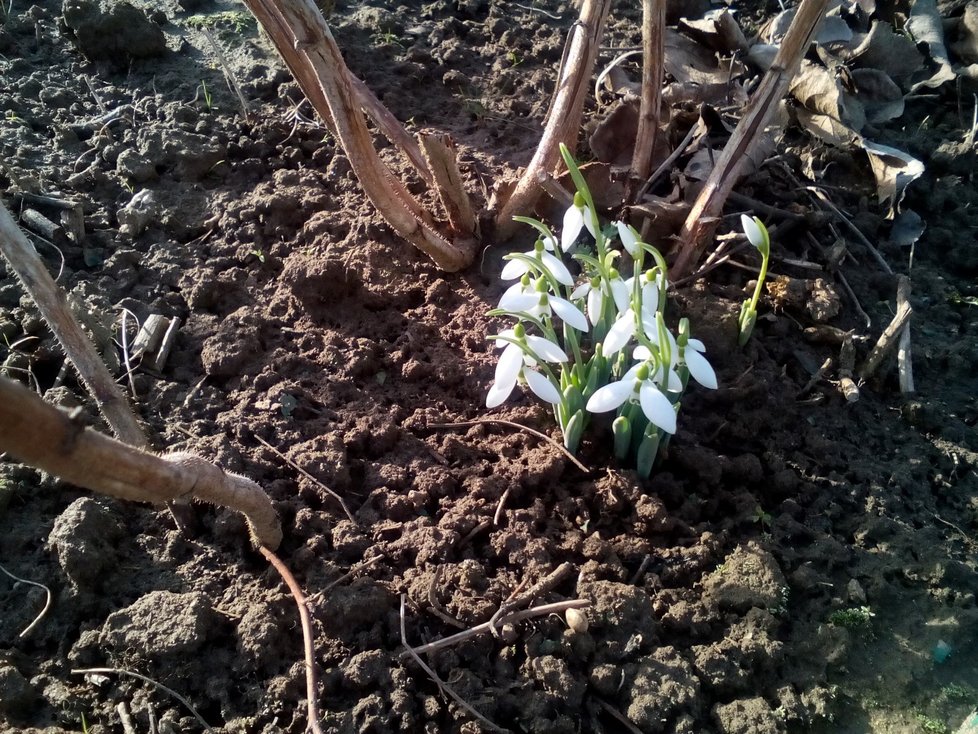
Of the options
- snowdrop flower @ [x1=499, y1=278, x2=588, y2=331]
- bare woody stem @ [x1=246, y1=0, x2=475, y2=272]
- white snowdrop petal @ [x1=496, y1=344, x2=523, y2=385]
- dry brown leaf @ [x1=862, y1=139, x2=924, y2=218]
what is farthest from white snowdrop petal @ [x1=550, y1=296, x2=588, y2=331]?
dry brown leaf @ [x1=862, y1=139, x2=924, y2=218]

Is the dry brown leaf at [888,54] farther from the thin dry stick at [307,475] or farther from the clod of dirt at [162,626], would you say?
the clod of dirt at [162,626]

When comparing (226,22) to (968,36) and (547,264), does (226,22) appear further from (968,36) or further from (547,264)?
(968,36)

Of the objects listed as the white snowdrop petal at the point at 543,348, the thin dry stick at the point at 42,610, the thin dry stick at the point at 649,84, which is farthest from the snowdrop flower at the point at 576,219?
the thin dry stick at the point at 42,610

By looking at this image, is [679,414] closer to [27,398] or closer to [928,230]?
[928,230]

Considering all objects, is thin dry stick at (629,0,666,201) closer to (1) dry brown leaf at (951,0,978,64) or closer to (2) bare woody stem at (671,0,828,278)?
(2) bare woody stem at (671,0,828,278)

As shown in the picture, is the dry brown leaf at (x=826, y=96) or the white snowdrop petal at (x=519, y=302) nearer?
the white snowdrop petal at (x=519, y=302)

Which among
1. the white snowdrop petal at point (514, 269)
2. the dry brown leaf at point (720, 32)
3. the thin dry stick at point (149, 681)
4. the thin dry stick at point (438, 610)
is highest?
the dry brown leaf at point (720, 32)

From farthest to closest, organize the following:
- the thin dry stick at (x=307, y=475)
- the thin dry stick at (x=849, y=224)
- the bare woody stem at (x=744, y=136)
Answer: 1. the thin dry stick at (x=849, y=224)
2. the bare woody stem at (x=744, y=136)
3. the thin dry stick at (x=307, y=475)
